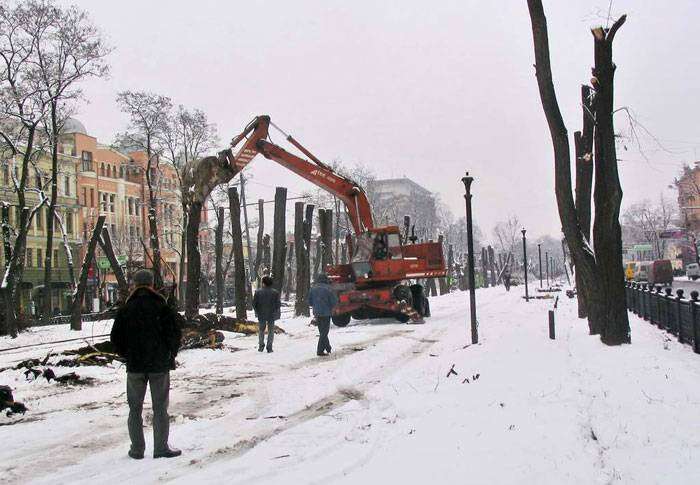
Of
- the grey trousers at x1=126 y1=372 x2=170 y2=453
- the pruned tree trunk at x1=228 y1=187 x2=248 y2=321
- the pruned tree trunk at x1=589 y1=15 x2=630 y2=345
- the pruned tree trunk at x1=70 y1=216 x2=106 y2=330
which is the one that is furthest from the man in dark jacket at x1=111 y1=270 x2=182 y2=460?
the pruned tree trunk at x1=70 y1=216 x2=106 y2=330

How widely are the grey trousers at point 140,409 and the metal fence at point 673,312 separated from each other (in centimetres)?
1022

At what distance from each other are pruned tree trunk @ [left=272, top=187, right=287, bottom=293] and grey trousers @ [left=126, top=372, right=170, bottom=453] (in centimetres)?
2003

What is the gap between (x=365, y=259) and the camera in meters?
23.7

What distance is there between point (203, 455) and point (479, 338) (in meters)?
11.2

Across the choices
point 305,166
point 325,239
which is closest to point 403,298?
point 305,166

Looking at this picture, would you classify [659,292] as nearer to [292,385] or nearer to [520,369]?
[520,369]

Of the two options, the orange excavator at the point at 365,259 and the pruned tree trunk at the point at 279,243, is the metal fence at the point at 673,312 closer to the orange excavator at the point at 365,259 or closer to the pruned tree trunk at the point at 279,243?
the orange excavator at the point at 365,259

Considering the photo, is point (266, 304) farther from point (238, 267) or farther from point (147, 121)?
point (147, 121)

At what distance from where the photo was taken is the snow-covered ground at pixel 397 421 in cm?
599

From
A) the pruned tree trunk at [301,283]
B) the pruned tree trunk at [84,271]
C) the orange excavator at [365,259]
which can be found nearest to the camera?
the orange excavator at [365,259]

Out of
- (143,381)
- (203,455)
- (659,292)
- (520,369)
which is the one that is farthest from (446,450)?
(659,292)

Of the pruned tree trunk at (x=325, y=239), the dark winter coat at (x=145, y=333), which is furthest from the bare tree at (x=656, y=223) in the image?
the dark winter coat at (x=145, y=333)

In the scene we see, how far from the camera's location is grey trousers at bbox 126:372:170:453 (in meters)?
6.80

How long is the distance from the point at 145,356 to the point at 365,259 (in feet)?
56.0
